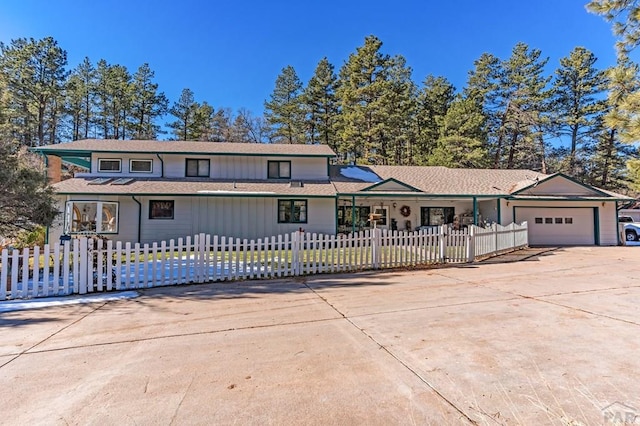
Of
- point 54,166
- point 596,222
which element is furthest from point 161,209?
point 596,222

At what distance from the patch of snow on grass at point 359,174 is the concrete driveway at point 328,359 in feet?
42.1

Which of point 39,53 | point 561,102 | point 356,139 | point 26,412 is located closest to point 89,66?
point 39,53

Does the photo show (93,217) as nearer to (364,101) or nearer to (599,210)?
(364,101)

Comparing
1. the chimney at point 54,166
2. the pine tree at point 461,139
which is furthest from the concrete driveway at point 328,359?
the pine tree at point 461,139

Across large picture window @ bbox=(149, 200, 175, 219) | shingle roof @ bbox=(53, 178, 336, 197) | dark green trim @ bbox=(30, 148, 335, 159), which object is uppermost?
dark green trim @ bbox=(30, 148, 335, 159)

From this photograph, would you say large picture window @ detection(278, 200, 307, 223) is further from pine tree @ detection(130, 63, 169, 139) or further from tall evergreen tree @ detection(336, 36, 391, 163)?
pine tree @ detection(130, 63, 169, 139)

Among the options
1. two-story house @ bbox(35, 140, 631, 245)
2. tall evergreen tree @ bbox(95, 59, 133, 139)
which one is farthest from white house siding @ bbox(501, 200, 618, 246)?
tall evergreen tree @ bbox(95, 59, 133, 139)

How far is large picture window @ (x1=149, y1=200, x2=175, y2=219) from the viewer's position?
15500 mm

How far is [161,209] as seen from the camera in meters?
15.6

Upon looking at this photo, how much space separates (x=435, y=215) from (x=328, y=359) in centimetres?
1762

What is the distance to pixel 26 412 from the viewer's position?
2449 millimetres

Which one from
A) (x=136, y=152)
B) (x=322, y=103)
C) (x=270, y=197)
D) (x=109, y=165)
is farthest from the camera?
(x=322, y=103)

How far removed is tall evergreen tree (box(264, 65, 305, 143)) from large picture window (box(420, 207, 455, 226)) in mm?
17805

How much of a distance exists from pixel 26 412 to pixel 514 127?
37.7 m
